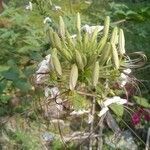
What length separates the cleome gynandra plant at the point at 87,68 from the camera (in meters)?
1.62

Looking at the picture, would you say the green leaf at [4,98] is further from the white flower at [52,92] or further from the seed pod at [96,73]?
the seed pod at [96,73]

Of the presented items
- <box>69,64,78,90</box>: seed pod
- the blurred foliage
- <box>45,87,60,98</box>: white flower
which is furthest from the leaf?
<box>69,64,78,90</box>: seed pod

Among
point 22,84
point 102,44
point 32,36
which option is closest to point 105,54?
point 102,44

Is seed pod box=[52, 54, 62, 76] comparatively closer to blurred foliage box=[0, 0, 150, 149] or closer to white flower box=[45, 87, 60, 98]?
white flower box=[45, 87, 60, 98]

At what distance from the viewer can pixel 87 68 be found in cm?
166

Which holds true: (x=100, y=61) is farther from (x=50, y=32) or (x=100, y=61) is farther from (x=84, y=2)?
(x=84, y=2)

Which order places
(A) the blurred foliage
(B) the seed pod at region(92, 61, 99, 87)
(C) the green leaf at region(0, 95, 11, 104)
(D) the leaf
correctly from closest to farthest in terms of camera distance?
(B) the seed pod at region(92, 61, 99, 87), (D) the leaf, (A) the blurred foliage, (C) the green leaf at region(0, 95, 11, 104)

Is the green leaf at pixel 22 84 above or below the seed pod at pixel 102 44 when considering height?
below

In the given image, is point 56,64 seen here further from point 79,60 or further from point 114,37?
point 114,37

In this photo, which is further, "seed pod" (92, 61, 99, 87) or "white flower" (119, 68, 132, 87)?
"white flower" (119, 68, 132, 87)

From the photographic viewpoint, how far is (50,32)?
164 centimetres

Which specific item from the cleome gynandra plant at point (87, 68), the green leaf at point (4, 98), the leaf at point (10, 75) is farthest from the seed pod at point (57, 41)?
the green leaf at point (4, 98)

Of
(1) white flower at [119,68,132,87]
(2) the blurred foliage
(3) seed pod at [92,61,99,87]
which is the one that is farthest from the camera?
(2) the blurred foliage

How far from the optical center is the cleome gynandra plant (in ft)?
5.31
